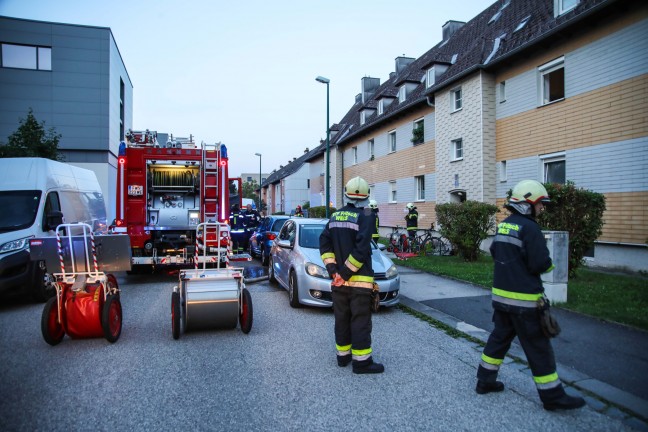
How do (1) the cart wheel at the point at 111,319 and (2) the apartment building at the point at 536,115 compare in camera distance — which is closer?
(1) the cart wheel at the point at 111,319

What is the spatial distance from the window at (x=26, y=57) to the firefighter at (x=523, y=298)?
34.4m

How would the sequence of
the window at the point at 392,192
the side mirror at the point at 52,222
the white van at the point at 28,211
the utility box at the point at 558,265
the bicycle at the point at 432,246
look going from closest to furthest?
the utility box at the point at 558,265
the white van at the point at 28,211
the side mirror at the point at 52,222
the bicycle at the point at 432,246
the window at the point at 392,192

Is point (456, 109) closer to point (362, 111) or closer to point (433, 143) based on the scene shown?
point (433, 143)

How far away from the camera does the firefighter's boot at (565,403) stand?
12.1 feet

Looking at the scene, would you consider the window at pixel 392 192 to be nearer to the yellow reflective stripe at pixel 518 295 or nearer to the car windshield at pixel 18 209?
the car windshield at pixel 18 209

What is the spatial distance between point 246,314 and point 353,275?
200 cm

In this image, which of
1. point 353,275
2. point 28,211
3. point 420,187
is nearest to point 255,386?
point 353,275

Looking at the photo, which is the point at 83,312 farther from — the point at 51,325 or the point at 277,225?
the point at 277,225

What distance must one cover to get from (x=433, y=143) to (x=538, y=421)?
18812mm

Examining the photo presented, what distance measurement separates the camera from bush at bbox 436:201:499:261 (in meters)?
12.8

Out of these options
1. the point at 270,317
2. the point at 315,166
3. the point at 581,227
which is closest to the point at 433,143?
the point at 581,227

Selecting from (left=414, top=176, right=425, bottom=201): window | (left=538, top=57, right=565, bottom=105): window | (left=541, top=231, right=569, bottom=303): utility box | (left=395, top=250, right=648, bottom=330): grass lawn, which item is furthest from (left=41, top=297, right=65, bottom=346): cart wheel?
(left=414, top=176, right=425, bottom=201): window

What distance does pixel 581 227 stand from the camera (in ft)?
29.0

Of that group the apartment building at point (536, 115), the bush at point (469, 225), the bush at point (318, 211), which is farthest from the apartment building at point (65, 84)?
the bush at point (469, 225)
